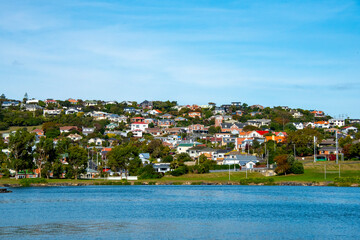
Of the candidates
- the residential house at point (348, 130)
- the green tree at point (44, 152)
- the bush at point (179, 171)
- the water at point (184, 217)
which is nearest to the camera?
the water at point (184, 217)

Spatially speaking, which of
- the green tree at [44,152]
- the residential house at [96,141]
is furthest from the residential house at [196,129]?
the green tree at [44,152]

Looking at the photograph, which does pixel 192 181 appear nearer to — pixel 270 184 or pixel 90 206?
pixel 270 184

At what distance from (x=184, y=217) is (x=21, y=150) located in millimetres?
50143

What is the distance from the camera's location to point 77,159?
88.6m

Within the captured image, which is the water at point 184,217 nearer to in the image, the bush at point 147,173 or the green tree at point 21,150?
the green tree at point 21,150

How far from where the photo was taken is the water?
34719 mm

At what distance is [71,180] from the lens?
3516 inches

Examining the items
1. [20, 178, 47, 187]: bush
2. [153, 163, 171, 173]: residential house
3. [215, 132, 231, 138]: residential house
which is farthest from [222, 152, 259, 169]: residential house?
[215, 132, 231, 138]: residential house

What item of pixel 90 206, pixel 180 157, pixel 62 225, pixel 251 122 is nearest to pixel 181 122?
pixel 251 122

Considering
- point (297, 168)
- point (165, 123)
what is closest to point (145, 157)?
point (297, 168)

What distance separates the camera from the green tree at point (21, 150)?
8350 cm

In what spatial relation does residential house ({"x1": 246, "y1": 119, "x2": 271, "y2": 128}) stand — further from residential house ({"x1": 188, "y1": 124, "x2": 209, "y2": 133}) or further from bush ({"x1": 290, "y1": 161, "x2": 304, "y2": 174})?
bush ({"x1": 290, "y1": 161, "x2": 304, "y2": 174})

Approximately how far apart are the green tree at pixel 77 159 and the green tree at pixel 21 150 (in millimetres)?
7059

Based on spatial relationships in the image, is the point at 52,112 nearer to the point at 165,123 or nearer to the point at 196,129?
the point at 165,123
